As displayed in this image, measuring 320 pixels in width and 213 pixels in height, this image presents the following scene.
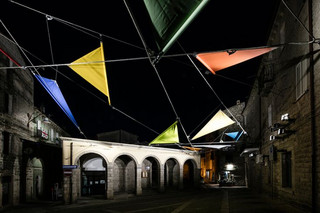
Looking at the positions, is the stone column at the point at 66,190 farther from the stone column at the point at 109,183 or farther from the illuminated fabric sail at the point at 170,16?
the illuminated fabric sail at the point at 170,16

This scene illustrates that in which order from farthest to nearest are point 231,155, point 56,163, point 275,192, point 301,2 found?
point 231,155 → point 56,163 → point 275,192 → point 301,2

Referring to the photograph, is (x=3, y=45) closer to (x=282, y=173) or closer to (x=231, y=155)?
(x=282, y=173)

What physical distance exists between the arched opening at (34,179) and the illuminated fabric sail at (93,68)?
16.5 m

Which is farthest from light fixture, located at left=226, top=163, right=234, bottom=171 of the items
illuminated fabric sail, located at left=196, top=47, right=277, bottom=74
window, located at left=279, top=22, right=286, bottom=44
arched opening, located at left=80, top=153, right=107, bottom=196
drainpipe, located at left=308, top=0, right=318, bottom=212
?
illuminated fabric sail, located at left=196, top=47, right=277, bottom=74

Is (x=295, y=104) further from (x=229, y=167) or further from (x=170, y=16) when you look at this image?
(x=229, y=167)

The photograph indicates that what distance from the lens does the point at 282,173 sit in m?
15.2

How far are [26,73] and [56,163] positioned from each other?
32.9ft

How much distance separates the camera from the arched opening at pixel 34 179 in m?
22.8

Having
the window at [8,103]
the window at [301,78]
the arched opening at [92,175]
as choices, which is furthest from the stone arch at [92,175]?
the window at [301,78]

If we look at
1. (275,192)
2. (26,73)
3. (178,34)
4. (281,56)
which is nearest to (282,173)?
(275,192)

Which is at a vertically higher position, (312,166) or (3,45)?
(3,45)

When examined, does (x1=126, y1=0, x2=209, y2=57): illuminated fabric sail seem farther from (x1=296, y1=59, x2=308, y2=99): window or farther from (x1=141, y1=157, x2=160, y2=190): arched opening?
(x1=141, y1=157, x2=160, y2=190): arched opening

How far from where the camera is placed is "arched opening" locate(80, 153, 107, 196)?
26302 millimetres

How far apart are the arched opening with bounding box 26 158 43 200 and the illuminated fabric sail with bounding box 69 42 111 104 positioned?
1655 centimetres
